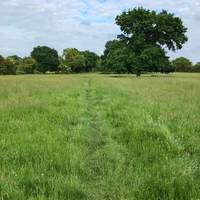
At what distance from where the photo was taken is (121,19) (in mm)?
65562

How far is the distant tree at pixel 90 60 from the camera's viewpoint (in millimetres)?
133250

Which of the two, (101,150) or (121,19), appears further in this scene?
(121,19)

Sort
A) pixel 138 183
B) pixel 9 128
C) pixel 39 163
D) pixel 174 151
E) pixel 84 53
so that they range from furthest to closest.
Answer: pixel 84 53 < pixel 9 128 < pixel 174 151 < pixel 39 163 < pixel 138 183

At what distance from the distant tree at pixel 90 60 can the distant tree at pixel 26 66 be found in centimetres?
1565

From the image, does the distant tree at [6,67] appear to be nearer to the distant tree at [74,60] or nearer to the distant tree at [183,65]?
the distant tree at [74,60]

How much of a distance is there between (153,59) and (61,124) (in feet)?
169

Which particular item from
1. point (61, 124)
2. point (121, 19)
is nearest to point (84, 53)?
point (121, 19)

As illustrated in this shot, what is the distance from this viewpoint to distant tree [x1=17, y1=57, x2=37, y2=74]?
125375 millimetres

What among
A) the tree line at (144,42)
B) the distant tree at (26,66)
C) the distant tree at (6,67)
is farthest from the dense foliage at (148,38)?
the distant tree at (26,66)

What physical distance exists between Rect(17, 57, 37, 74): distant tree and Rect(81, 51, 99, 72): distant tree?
15652 mm

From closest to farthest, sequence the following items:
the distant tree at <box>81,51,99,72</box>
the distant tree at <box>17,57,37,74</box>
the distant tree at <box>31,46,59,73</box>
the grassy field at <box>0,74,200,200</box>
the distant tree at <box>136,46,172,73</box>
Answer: the grassy field at <box>0,74,200,200</box>, the distant tree at <box>136,46,172,73</box>, the distant tree at <box>17,57,37,74</box>, the distant tree at <box>31,46,59,73</box>, the distant tree at <box>81,51,99,72</box>

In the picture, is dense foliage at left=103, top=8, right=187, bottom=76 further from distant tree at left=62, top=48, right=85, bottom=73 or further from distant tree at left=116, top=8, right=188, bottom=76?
distant tree at left=62, top=48, right=85, bottom=73

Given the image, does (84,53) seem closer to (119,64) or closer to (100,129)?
(119,64)

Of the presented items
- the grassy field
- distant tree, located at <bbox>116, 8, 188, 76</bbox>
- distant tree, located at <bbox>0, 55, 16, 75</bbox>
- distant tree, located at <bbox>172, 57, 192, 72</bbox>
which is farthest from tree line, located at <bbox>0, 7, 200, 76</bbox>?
distant tree, located at <bbox>172, 57, 192, 72</bbox>
